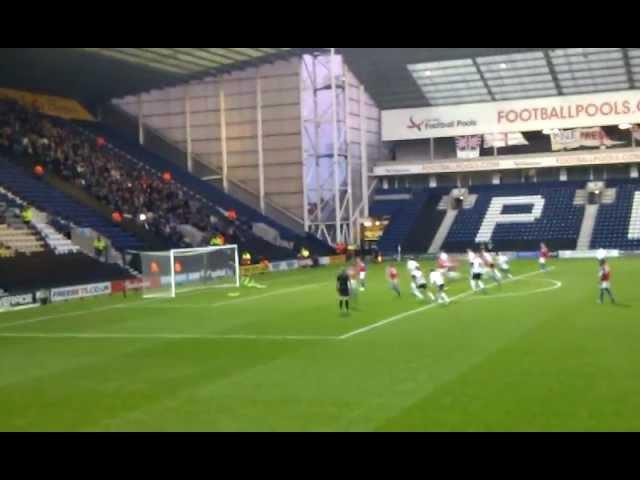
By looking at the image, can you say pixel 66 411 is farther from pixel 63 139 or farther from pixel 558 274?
pixel 63 139

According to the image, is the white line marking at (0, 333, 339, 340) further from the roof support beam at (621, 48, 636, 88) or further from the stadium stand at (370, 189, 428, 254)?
the stadium stand at (370, 189, 428, 254)

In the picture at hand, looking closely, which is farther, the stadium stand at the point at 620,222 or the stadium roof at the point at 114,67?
the stadium stand at the point at 620,222

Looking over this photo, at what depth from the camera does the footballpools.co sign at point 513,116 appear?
188 ft

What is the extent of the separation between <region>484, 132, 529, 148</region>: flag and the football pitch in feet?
107

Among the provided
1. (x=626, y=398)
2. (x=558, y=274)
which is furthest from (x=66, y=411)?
(x=558, y=274)

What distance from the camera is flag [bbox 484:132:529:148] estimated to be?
60000mm

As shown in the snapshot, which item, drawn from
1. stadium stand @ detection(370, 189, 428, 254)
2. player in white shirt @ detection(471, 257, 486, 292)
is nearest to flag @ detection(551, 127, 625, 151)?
stadium stand @ detection(370, 189, 428, 254)

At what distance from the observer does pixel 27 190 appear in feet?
140

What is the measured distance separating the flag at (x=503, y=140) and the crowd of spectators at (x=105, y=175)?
2259cm

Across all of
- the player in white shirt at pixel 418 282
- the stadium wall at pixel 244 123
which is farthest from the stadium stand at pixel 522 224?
the player in white shirt at pixel 418 282

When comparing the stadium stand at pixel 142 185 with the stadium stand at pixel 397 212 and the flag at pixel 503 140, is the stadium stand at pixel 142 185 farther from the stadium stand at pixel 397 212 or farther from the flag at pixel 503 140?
the flag at pixel 503 140

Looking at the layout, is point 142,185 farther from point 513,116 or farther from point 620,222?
point 620,222

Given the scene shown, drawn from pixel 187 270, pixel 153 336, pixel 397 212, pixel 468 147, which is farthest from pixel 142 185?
pixel 153 336

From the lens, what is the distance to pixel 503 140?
60.5m
